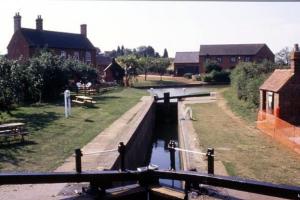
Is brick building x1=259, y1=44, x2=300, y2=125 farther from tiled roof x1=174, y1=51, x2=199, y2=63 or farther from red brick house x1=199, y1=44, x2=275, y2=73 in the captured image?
tiled roof x1=174, y1=51, x2=199, y2=63

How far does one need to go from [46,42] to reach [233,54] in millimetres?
38494

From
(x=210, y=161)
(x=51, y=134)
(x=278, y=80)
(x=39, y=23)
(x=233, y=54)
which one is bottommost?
A: (x=51, y=134)

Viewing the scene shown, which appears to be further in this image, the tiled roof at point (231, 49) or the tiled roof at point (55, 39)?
the tiled roof at point (231, 49)

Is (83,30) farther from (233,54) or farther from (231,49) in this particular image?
(231,49)

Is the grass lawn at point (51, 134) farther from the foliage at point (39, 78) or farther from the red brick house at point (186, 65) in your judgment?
the red brick house at point (186, 65)

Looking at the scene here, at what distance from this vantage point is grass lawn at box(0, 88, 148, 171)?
476 inches

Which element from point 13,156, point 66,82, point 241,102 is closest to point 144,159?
point 13,156

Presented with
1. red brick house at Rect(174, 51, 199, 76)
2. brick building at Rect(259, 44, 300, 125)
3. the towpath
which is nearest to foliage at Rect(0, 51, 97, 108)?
the towpath

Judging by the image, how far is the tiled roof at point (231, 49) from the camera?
83312 mm

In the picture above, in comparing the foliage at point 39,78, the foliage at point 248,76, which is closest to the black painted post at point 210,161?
the foliage at point 39,78

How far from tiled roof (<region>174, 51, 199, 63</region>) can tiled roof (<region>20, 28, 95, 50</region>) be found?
2210 cm

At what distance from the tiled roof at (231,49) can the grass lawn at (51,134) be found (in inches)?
2344

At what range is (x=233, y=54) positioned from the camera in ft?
273

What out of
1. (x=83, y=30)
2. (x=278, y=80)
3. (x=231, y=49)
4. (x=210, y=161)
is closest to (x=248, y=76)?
(x=278, y=80)
